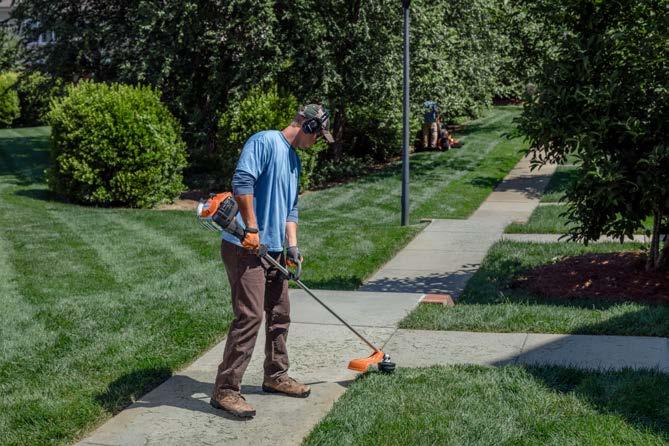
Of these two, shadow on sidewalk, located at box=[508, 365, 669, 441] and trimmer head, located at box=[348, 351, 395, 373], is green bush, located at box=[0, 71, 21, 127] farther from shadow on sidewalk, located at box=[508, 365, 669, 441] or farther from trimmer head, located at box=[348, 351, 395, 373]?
shadow on sidewalk, located at box=[508, 365, 669, 441]

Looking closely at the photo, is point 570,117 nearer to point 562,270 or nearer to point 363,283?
point 562,270

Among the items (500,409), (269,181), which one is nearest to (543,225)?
(500,409)

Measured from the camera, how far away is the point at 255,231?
5086 mm

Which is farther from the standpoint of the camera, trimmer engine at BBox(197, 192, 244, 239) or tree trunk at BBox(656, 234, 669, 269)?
tree trunk at BBox(656, 234, 669, 269)

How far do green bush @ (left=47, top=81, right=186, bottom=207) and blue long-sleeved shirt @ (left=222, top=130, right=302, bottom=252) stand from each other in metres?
10.1

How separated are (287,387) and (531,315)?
103 inches

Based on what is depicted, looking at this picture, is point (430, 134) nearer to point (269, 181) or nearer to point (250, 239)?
point (269, 181)

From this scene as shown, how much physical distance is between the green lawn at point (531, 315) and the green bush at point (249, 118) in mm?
7980

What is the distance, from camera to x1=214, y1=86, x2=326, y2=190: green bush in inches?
633

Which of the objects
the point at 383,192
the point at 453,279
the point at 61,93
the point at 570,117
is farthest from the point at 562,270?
the point at 61,93

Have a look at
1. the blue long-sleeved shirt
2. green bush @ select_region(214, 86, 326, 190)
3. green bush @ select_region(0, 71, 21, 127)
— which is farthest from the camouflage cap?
green bush @ select_region(0, 71, 21, 127)

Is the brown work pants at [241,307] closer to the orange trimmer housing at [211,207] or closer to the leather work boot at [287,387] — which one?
the orange trimmer housing at [211,207]

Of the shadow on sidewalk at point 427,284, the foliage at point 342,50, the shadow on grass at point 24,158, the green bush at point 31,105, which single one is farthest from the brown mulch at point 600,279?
the green bush at point 31,105

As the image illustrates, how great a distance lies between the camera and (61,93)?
824 inches
